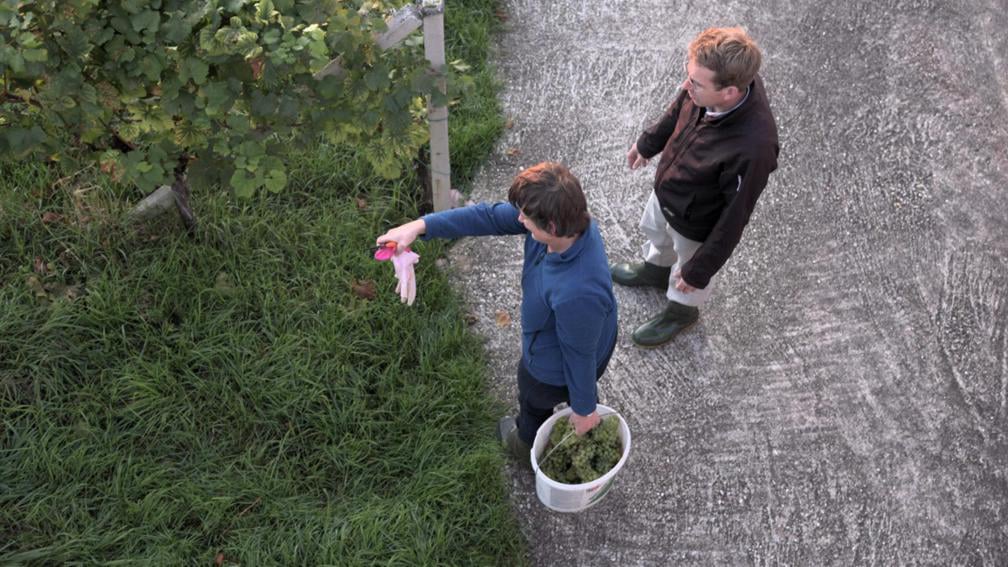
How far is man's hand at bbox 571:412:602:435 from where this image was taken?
10.3ft

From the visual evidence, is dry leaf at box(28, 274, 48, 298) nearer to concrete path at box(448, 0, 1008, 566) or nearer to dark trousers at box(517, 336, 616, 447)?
concrete path at box(448, 0, 1008, 566)

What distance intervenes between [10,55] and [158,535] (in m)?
1.79

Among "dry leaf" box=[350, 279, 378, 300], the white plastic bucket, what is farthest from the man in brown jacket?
"dry leaf" box=[350, 279, 378, 300]

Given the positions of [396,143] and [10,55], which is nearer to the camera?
[10,55]

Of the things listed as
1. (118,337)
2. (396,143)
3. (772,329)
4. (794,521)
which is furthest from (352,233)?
(794,521)

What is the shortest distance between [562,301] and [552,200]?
1.02 feet

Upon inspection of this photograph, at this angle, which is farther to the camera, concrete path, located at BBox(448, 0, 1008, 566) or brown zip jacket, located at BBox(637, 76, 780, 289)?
concrete path, located at BBox(448, 0, 1008, 566)

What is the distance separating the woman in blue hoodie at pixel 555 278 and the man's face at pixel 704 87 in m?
0.69

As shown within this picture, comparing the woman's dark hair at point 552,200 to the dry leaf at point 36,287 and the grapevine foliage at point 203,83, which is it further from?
the dry leaf at point 36,287

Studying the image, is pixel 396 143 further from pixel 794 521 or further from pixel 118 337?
pixel 794 521

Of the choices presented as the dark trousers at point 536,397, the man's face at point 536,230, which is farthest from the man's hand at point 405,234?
the dark trousers at point 536,397

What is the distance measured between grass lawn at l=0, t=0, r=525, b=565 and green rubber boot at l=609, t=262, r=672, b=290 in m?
0.80

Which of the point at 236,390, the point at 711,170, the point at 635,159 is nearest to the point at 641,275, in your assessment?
the point at 635,159

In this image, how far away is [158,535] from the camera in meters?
3.44
